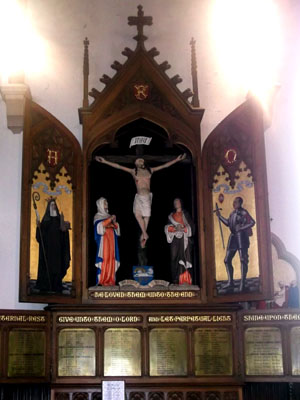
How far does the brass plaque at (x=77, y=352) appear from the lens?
957 cm

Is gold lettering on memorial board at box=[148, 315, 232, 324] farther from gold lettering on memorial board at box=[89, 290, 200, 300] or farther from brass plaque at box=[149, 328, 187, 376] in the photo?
gold lettering on memorial board at box=[89, 290, 200, 300]

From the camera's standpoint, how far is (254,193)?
10344 millimetres

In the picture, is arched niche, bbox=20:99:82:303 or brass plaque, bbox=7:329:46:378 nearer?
brass plaque, bbox=7:329:46:378

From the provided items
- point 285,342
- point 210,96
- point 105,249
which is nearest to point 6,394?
point 105,249

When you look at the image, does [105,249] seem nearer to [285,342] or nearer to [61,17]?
[285,342]

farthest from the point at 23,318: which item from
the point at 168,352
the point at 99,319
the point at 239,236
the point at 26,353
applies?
the point at 239,236

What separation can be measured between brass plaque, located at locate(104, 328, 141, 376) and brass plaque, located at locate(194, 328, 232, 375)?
2.33ft

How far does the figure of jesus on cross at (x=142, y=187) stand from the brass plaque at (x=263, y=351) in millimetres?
1895

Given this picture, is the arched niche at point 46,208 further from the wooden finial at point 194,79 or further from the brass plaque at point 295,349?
the brass plaque at point 295,349

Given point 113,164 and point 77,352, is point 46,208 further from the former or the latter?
point 77,352

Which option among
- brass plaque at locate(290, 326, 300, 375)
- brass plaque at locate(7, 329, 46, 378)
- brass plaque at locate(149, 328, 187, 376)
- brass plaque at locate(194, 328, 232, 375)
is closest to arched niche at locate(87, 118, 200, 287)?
brass plaque at locate(149, 328, 187, 376)

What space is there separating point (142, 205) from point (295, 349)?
269 cm

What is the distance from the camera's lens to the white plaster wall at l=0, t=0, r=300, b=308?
1126 cm

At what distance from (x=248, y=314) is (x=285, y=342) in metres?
0.54
